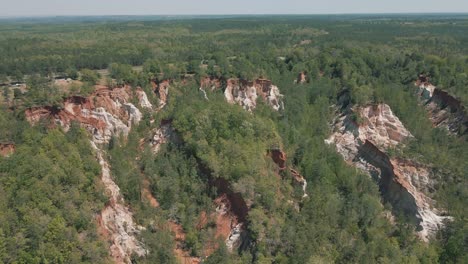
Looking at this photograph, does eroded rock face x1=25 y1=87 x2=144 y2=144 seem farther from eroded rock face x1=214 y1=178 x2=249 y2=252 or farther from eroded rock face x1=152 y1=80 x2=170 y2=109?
eroded rock face x1=214 y1=178 x2=249 y2=252

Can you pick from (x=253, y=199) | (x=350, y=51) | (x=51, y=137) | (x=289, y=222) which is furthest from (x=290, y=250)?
(x=350, y=51)

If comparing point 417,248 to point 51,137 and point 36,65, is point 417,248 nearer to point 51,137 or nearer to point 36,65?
point 51,137

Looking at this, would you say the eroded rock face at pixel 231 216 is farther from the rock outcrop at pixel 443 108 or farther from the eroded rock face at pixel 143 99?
the rock outcrop at pixel 443 108

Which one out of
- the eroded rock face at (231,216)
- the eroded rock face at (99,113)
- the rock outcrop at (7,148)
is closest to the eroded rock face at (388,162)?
the eroded rock face at (231,216)

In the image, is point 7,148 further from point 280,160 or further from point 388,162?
point 388,162

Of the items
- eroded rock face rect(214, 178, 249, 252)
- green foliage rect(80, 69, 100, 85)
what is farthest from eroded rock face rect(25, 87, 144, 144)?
eroded rock face rect(214, 178, 249, 252)

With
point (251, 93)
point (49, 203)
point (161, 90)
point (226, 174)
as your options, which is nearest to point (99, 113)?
point (161, 90)
